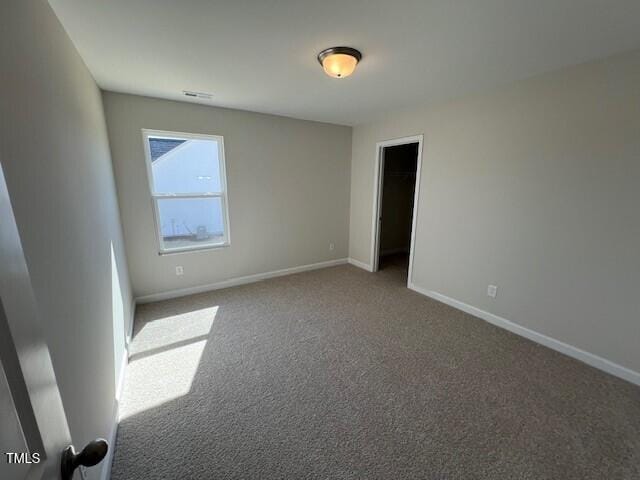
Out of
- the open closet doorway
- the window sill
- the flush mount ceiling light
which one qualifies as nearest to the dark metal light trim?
the flush mount ceiling light

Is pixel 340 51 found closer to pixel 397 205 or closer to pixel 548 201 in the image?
pixel 548 201

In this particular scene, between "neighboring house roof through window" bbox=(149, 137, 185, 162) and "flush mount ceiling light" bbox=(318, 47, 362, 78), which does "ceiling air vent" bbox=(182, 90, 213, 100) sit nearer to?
"neighboring house roof through window" bbox=(149, 137, 185, 162)

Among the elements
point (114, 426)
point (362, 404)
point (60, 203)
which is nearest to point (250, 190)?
point (60, 203)

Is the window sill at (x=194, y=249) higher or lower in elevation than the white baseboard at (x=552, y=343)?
higher

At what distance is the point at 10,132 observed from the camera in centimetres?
85

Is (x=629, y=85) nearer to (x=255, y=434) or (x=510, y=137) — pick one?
(x=510, y=137)

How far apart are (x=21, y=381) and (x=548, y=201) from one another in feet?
10.7

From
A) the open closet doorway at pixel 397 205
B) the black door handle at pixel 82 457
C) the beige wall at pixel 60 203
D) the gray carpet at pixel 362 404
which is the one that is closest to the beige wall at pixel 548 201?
the gray carpet at pixel 362 404

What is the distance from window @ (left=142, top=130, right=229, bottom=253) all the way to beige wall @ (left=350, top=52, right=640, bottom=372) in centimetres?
270

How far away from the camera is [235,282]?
13.0ft

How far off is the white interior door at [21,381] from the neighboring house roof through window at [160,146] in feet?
10.4

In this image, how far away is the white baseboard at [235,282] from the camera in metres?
3.43

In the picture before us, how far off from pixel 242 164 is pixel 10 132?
9.58 feet

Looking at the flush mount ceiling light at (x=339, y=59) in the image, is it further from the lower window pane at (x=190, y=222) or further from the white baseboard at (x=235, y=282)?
the white baseboard at (x=235, y=282)
